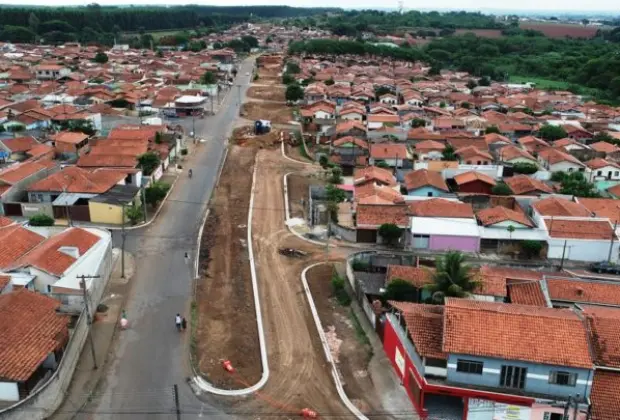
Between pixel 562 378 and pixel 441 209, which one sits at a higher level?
pixel 562 378

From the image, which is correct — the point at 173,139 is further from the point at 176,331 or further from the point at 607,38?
the point at 607,38

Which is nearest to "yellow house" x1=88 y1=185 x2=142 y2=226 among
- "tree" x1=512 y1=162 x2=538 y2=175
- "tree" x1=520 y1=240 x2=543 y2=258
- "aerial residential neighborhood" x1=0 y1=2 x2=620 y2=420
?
"aerial residential neighborhood" x1=0 y1=2 x2=620 y2=420

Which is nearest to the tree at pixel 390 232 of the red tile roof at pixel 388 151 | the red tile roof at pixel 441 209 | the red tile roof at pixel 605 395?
the red tile roof at pixel 441 209

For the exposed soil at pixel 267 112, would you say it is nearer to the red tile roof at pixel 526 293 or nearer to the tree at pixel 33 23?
the red tile roof at pixel 526 293

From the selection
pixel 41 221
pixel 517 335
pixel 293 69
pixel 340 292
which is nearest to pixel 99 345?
pixel 340 292

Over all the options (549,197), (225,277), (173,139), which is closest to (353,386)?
(225,277)

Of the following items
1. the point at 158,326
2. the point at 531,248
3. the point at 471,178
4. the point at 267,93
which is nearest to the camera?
the point at 158,326

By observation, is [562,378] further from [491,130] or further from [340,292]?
[491,130]

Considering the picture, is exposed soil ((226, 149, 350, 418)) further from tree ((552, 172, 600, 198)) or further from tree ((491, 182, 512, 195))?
tree ((552, 172, 600, 198))
